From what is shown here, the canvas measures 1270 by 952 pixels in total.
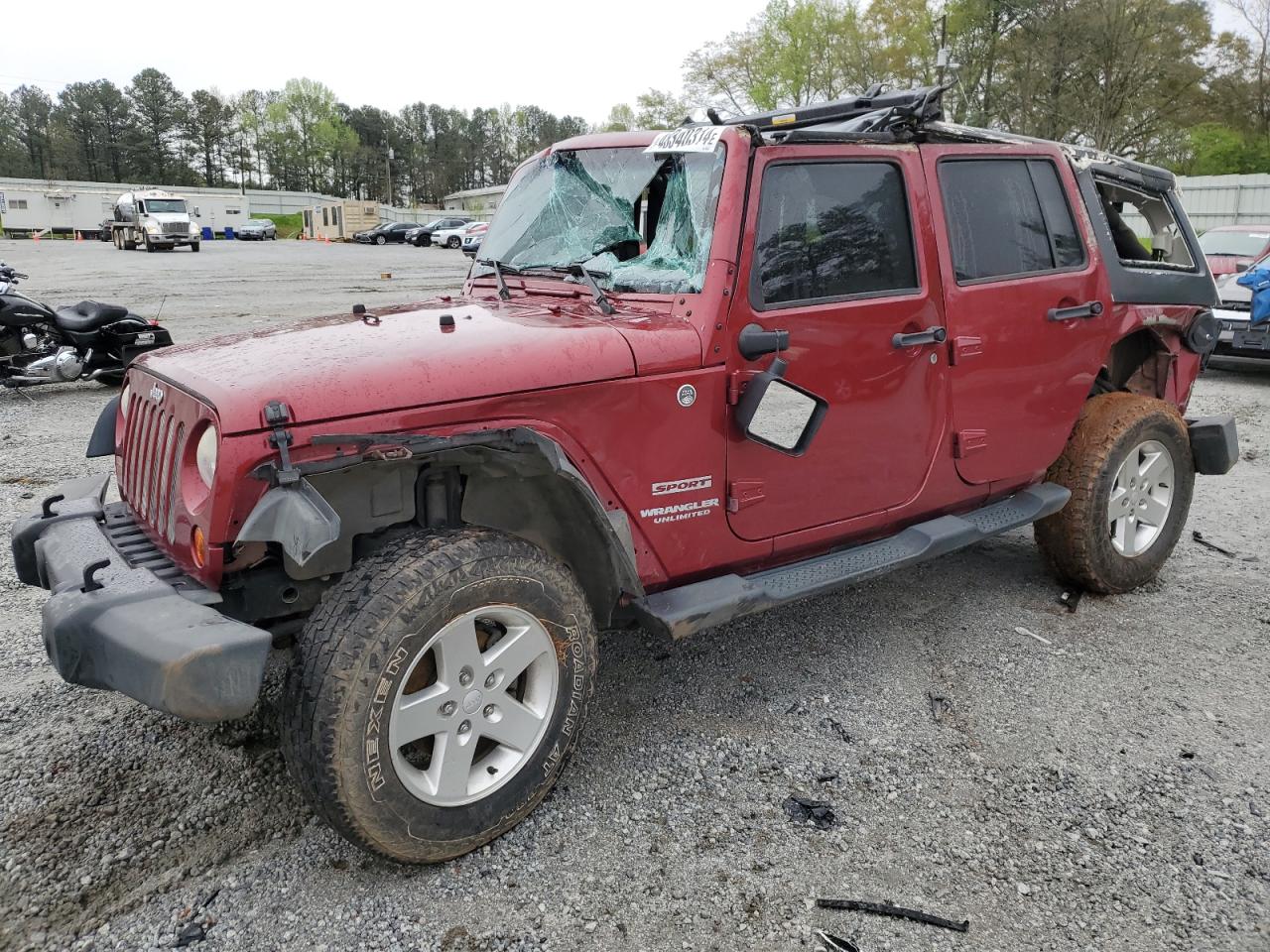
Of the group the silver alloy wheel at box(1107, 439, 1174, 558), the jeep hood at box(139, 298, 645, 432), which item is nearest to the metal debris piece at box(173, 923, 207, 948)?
the jeep hood at box(139, 298, 645, 432)

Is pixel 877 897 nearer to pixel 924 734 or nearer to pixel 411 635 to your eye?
pixel 924 734

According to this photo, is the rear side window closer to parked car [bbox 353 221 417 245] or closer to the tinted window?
the tinted window

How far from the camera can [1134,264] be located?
4445 mm

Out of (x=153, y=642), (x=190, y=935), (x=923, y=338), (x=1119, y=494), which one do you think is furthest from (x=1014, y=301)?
(x=190, y=935)

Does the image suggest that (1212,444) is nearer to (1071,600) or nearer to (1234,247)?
(1071,600)

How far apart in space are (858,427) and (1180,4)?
35.9m

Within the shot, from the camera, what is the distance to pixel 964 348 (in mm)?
3666

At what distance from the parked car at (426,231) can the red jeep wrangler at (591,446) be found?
46.0 m

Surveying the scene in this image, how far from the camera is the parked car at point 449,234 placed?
44219 mm

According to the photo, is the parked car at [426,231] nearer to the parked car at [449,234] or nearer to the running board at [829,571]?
the parked car at [449,234]

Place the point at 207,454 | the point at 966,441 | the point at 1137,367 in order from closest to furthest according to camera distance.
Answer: the point at 207,454
the point at 966,441
the point at 1137,367

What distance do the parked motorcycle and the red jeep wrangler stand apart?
6734 millimetres

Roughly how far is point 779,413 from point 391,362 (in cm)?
128

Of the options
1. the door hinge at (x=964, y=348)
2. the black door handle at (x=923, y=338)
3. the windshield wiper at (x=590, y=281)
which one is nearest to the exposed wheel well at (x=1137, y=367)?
the door hinge at (x=964, y=348)
